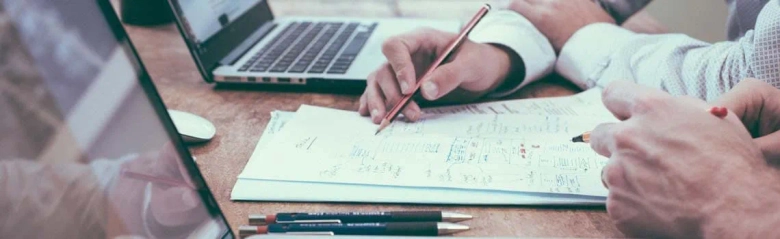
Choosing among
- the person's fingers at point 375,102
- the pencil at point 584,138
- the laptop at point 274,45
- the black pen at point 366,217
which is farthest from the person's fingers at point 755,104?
the laptop at point 274,45

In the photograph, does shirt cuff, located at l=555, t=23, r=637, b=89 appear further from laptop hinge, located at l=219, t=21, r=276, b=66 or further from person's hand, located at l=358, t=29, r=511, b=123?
laptop hinge, located at l=219, t=21, r=276, b=66

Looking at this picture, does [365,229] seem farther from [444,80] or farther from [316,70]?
[316,70]

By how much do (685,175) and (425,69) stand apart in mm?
390

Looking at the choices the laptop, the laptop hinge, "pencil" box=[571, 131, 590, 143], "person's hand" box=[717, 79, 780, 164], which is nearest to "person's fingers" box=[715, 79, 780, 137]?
"person's hand" box=[717, 79, 780, 164]

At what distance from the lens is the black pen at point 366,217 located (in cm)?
52

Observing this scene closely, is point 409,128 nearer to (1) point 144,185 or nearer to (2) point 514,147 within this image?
(2) point 514,147

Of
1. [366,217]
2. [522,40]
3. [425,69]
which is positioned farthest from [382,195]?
[522,40]

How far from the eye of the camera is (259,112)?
31.0 inches

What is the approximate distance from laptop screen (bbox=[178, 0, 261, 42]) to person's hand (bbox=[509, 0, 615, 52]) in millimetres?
416

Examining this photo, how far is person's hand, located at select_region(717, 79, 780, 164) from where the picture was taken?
535mm

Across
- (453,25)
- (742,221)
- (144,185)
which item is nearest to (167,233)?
(144,185)

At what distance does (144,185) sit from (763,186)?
426mm

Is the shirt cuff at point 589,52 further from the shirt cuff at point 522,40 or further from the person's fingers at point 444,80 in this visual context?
the person's fingers at point 444,80

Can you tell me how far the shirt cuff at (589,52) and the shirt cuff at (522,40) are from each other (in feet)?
0.07
